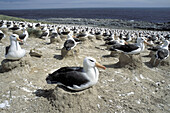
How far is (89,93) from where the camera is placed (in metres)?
4.89

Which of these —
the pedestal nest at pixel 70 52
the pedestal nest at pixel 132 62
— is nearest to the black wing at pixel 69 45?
the pedestal nest at pixel 70 52

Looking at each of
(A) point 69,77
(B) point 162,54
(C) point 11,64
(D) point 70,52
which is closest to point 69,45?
(D) point 70,52

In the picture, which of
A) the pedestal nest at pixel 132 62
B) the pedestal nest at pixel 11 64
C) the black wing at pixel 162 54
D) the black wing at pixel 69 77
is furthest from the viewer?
the black wing at pixel 162 54

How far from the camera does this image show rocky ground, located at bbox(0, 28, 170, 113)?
4.61 m

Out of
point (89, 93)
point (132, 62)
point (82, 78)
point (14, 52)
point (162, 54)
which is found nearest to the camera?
point (82, 78)

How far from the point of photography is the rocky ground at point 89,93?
461cm

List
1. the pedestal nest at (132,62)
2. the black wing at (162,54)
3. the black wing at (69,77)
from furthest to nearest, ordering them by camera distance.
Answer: the black wing at (162,54) < the pedestal nest at (132,62) < the black wing at (69,77)

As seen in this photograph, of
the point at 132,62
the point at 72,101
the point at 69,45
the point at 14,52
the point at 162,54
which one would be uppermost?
the point at 14,52

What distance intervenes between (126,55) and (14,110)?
592cm

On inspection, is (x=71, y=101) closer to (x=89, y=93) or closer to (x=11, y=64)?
(x=89, y=93)

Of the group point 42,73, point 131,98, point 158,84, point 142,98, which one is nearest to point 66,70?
point 42,73

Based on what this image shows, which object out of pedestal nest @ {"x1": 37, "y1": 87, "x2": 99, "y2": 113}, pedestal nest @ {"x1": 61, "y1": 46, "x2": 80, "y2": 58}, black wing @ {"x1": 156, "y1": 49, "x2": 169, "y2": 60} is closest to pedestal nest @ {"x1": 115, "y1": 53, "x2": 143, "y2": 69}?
black wing @ {"x1": 156, "y1": 49, "x2": 169, "y2": 60}

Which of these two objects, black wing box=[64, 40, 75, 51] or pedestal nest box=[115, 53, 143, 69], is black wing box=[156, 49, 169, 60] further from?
black wing box=[64, 40, 75, 51]

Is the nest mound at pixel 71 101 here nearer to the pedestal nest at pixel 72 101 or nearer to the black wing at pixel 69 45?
the pedestal nest at pixel 72 101
